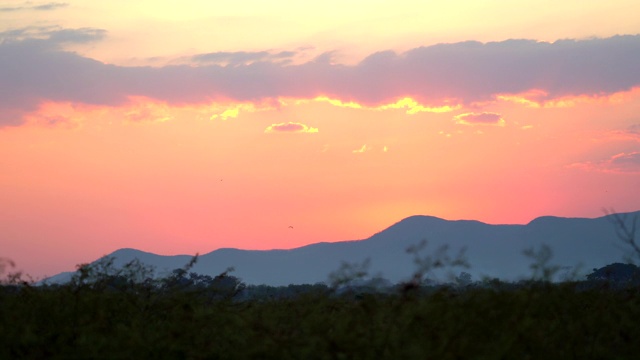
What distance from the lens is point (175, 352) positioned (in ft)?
47.9

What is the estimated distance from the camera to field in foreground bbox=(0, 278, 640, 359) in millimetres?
13336

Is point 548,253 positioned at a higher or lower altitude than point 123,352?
higher

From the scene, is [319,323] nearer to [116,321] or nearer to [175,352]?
[175,352]

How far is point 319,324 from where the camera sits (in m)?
14.9

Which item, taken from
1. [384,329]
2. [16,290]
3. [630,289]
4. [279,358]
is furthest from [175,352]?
[630,289]

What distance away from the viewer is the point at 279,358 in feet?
43.3

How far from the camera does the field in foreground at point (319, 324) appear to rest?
13.3 m


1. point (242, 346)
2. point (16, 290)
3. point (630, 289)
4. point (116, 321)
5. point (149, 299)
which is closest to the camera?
point (242, 346)

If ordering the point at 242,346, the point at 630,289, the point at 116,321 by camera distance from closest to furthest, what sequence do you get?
the point at 242,346, the point at 116,321, the point at 630,289

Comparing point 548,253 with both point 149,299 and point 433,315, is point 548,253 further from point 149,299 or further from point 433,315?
point 149,299

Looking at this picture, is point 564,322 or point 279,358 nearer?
point 279,358

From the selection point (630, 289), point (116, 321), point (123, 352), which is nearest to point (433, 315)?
point (123, 352)

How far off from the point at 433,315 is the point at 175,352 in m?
4.22

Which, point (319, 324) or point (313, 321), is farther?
point (313, 321)
